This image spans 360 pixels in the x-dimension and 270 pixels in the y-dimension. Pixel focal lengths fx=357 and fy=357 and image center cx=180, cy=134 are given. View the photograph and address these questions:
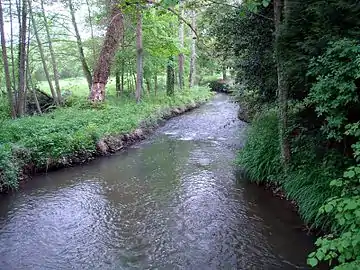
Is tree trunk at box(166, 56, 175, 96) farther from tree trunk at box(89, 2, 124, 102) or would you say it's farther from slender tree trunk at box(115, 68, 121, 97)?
tree trunk at box(89, 2, 124, 102)

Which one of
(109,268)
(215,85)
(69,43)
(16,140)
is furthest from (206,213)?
(215,85)

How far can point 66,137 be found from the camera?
1005cm

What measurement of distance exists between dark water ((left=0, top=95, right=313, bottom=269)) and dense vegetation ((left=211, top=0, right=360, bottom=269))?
67 cm

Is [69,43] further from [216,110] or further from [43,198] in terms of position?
[43,198]

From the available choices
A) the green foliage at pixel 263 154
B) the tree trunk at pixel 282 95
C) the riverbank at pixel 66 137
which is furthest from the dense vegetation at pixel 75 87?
the green foliage at pixel 263 154

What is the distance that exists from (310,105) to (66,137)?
6.70 m

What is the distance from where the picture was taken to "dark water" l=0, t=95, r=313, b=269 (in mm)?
5148

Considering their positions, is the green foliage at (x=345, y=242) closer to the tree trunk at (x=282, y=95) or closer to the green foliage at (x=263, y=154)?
the tree trunk at (x=282, y=95)

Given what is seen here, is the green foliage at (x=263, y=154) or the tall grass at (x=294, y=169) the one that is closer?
the tall grass at (x=294, y=169)

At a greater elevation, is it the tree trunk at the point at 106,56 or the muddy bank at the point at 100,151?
the tree trunk at the point at 106,56

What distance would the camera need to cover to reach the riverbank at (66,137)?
28.4ft

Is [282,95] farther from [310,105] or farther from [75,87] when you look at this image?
[75,87]

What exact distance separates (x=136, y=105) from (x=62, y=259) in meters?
11.5

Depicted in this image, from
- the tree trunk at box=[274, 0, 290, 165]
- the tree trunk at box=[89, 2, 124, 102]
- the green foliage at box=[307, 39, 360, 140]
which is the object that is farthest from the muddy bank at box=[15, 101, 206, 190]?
the green foliage at box=[307, 39, 360, 140]
